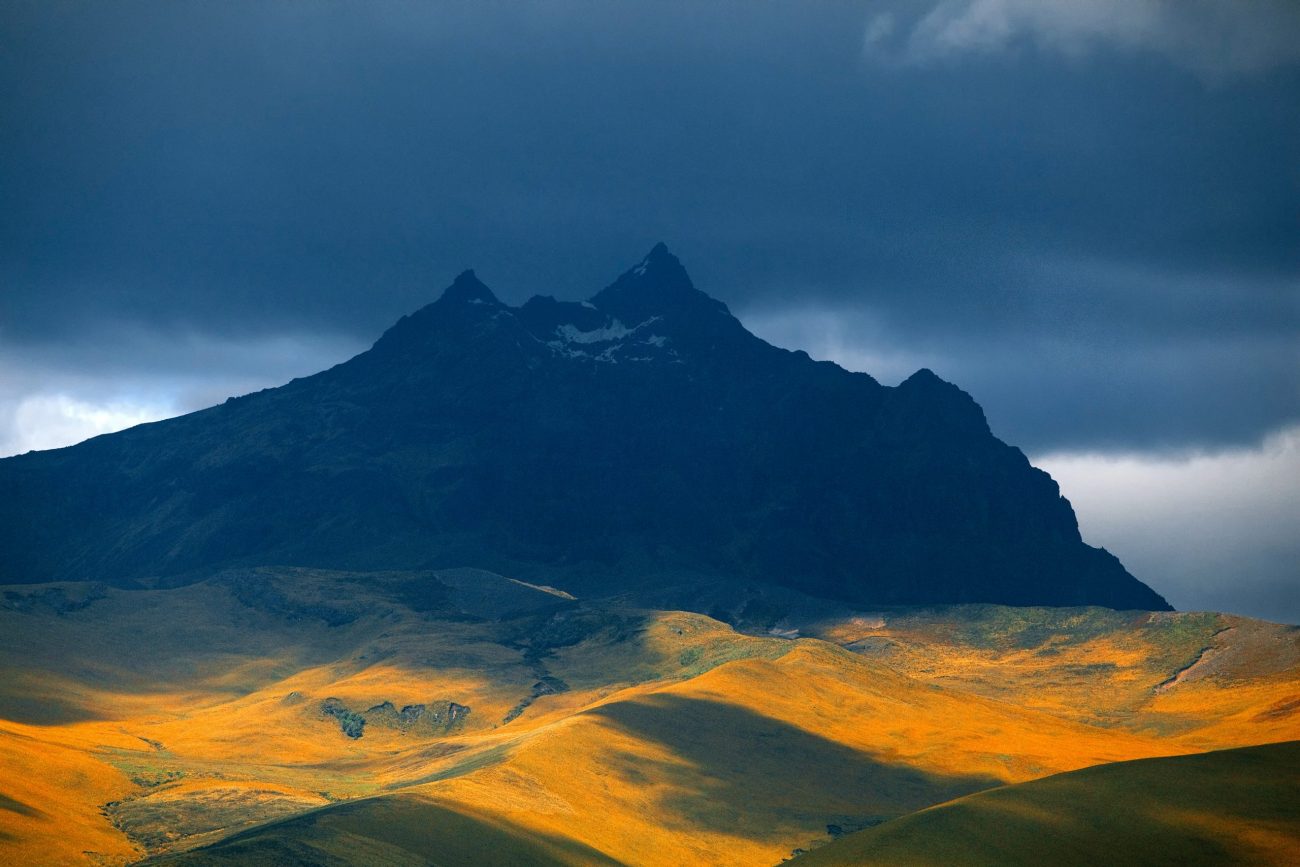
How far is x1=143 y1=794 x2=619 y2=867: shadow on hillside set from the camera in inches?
6152

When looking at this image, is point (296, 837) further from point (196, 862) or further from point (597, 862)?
point (597, 862)

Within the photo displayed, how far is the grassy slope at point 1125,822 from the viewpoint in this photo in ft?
440

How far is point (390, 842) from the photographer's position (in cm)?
16938

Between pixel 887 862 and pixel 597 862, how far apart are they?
65.0 m

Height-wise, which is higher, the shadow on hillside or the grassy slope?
the grassy slope

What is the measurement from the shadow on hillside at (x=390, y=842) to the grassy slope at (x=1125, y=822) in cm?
4887

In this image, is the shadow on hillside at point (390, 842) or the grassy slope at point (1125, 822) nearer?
the grassy slope at point (1125, 822)

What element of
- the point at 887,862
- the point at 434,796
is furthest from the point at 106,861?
the point at 887,862

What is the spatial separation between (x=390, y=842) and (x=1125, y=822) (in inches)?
3236

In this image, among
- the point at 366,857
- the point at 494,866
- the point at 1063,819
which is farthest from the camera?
the point at 494,866

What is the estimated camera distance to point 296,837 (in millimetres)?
163000

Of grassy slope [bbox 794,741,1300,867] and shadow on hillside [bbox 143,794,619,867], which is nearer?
grassy slope [bbox 794,741,1300,867]

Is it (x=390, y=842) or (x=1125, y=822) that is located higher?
(x=1125, y=822)

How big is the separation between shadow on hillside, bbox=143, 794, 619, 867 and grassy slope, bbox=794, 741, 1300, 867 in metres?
48.9
